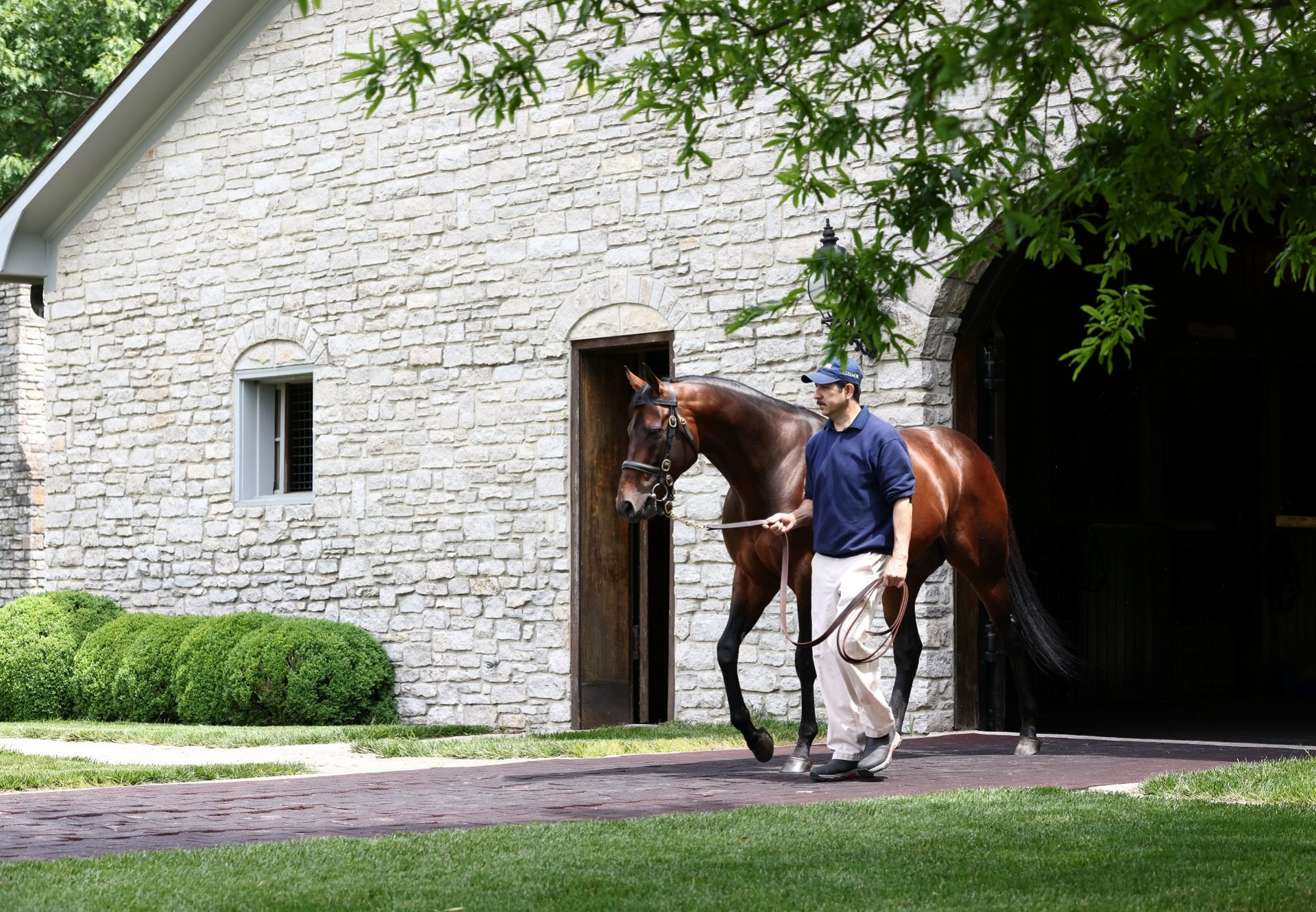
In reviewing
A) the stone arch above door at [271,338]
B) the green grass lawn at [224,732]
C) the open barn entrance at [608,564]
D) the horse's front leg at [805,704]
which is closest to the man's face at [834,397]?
the horse's front leg at [805,704]

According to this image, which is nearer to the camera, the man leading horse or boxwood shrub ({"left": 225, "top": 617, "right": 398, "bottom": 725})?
the man leading horse

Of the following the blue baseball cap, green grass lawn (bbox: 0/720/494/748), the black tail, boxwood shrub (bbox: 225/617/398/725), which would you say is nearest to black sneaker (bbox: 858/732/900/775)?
the blue baseball cap

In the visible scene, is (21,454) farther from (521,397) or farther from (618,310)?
(618,310)

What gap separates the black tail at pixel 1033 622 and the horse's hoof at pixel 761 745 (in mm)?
1798

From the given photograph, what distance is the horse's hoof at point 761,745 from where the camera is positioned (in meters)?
9.04

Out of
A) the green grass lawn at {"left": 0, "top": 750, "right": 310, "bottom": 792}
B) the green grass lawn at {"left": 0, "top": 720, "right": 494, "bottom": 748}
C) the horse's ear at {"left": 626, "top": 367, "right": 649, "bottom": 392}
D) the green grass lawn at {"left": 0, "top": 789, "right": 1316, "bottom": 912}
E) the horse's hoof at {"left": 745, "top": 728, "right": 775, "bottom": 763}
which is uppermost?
the horse's ear at {"left": 626, "top": 367, "right": 649, "bottom": 392}

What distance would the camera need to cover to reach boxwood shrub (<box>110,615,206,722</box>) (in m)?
14.9

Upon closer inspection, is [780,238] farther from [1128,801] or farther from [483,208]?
[1128,801]

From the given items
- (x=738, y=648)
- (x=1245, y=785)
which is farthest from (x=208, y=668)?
(x=1245, y=785)

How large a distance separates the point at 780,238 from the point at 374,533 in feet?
14.5

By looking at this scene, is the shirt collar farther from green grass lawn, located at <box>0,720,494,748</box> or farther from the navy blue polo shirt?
green grass lawn, located at <box>0,720,494,748</box>

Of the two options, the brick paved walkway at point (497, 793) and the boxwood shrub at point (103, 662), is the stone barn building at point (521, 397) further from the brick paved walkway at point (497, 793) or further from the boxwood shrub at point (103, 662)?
the brick paved walkway at point (497, 793)

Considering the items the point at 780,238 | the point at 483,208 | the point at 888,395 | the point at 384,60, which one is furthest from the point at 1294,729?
the point at 384,60

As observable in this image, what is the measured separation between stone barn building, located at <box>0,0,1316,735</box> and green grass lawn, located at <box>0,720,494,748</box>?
2.68ft
